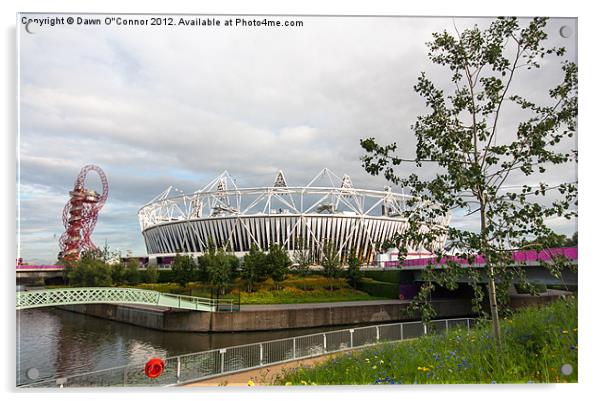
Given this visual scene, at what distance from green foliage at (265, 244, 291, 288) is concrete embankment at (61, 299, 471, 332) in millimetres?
4547

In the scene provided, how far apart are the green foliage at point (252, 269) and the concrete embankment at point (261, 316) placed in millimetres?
4144

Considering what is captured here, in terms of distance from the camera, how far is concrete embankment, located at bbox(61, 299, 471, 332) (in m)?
20.1

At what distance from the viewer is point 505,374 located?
629cm

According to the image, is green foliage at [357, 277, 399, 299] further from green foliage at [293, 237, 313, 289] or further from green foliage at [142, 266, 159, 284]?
green foliage at [142, 266, 159, 284]

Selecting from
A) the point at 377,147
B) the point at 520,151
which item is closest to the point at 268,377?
the point at 377,147

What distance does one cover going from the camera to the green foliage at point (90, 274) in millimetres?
23141

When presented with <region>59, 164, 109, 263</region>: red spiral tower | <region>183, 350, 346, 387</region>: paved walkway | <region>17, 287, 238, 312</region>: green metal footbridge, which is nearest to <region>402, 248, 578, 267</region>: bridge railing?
<region>183, 350, 346, 387</region>: paved walkway

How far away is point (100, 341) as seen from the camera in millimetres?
17656

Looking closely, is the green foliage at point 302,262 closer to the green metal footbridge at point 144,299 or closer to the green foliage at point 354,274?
the green foliage at point 354,274

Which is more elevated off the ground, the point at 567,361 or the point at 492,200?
the point at 492,200

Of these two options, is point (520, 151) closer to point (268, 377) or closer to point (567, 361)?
point (567, 361)

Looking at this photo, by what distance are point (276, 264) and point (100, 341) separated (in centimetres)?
1266

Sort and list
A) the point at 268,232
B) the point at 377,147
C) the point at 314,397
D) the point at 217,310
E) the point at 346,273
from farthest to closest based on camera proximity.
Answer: the point at 268,232
the point at 346,273
the point at 217,310
the point at 314,397
the point at 377,147
